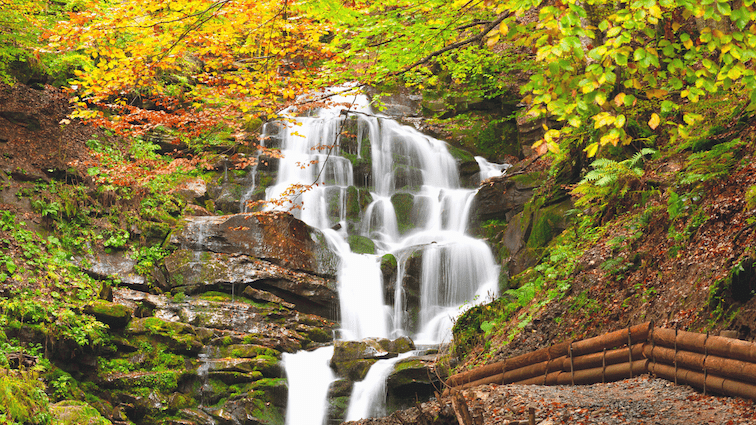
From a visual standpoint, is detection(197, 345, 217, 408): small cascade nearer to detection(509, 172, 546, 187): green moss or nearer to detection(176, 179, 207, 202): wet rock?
detection(176, 179, 207, 202): wet rock

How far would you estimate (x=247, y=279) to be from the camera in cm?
1272

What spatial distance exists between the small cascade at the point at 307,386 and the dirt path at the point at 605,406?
432 cm

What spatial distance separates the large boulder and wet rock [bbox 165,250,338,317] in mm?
253

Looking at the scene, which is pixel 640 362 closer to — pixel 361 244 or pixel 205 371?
pixel 205 371

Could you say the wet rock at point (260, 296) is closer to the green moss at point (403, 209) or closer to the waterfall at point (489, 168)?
the green moss at point (403, 209)

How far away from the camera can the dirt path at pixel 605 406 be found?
4.12m

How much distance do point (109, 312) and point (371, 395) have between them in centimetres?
519

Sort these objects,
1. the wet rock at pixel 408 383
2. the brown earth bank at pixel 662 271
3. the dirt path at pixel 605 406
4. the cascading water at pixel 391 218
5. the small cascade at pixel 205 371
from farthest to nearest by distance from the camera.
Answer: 1. the cascading water at pixel 391 218
2. the small cascade at pixel 205 371
3. the wet rock at pixel 408 383
4. the brown earth bank at pixel 662 271
5. the dirt path at pixel 605 406

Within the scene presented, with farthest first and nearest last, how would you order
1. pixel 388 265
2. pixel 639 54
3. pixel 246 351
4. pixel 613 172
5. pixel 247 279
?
1. pixel 388 265
2. pixel 247 279
3. pixel 246 351
4. pixel 613 172
5. pixel 639 54

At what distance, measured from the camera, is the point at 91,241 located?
40.7 ft

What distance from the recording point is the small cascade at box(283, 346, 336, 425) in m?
10.1

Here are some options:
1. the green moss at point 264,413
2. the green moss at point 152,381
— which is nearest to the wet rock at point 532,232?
the green moss at point 264,413

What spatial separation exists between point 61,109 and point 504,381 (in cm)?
1382

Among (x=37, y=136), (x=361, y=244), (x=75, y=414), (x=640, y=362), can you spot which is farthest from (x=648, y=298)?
(x=37, y=136)
